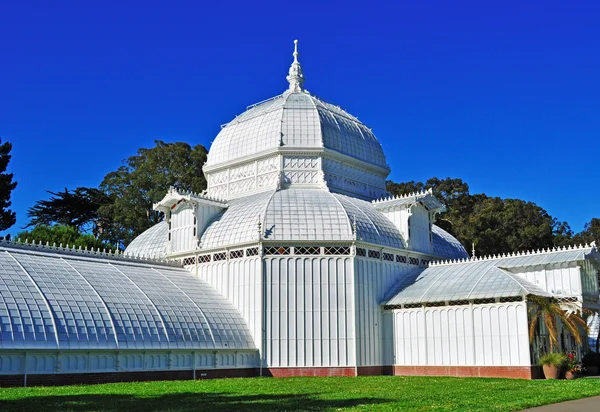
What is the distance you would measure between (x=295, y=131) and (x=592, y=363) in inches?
909

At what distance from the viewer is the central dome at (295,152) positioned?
147ft

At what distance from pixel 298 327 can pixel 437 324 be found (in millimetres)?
7713

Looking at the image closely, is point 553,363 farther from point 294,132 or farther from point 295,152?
point 294,132

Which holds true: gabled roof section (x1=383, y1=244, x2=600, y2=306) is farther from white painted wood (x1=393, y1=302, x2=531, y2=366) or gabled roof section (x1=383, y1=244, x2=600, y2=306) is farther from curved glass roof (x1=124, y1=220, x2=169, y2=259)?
curved glass roof (x1=124, y1=220, x2=169, y2=259)

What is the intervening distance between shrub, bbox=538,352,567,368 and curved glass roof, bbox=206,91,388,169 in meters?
19.5

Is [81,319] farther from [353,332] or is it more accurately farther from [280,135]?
[280,135]

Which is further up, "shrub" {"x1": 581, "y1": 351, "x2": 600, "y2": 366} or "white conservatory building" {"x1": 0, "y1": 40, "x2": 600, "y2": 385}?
"white conservatory building" {"x1": 0, "y1": 40, "x2": 600, "y2": 385}

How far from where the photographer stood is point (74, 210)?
7819 centimetres

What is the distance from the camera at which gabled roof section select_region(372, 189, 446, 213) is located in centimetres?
4297

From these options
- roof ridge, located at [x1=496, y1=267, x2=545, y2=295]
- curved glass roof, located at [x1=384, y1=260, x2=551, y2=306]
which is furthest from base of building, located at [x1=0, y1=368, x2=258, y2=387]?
roof ridge, located at [x1=496, y1=267, x2=545, y2=295]

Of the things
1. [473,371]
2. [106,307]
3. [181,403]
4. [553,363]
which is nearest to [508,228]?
[473,371]

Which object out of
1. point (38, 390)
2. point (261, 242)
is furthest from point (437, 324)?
point (38, 390)

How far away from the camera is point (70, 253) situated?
3666cm

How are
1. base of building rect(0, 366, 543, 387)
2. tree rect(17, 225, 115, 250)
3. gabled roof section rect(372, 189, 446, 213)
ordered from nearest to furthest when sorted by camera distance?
base of building rect(0, 366, 543, 387), gabled roof section rect(372, 189, 446, 213), tree rect(17, 225, 115, 250)
